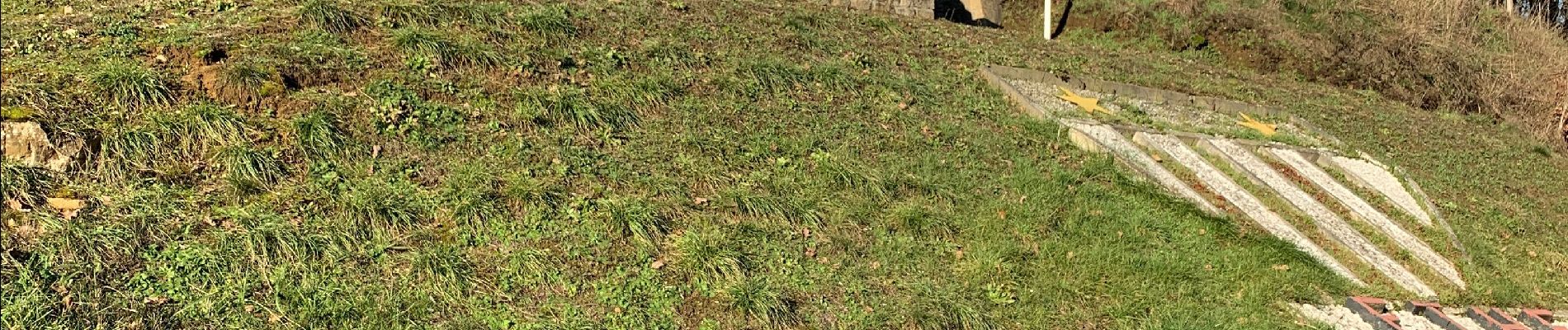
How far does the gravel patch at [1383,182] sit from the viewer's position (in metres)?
9.42

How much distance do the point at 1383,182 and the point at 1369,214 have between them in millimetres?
1624

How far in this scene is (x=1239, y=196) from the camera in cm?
834

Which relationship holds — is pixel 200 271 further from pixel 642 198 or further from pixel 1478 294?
pixel 1478 294

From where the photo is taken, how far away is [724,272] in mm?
5469

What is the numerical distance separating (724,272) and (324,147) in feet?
7.39

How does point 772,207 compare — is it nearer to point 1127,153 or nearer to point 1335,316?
point 1335,316

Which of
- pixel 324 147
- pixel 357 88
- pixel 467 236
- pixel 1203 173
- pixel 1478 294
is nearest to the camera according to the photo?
pixel 467 236

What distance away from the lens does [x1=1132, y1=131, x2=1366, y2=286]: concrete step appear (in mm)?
7453

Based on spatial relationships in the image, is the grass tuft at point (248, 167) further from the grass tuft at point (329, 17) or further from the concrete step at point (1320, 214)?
the concrete step at point (1320, 214)

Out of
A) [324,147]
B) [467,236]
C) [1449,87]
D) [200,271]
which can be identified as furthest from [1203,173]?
[1449,87]

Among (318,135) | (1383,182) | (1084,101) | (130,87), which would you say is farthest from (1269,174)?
(130,87)

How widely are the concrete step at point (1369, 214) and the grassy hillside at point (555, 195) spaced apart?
11.3 inches

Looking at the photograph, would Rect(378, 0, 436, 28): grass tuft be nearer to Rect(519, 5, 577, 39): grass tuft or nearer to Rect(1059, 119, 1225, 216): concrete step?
Rect(519, 5, 577, 39): grass tuft

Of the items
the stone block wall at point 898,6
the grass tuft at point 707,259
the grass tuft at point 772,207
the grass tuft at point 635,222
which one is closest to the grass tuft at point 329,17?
the grass tuft at point 635,222
